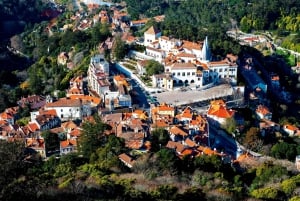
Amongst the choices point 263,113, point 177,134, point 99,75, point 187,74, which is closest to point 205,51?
point 187,74

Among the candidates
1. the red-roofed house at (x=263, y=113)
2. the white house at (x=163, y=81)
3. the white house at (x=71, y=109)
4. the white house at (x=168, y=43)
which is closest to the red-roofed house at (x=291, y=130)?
A: the red-roofed house at (x=263, y=113)

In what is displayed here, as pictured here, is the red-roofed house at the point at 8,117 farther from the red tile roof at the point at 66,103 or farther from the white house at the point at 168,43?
the white house at the point at 168,43

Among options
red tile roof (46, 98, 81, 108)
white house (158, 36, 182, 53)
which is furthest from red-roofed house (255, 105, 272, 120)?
red tile roof (46, 98, 81, 108)

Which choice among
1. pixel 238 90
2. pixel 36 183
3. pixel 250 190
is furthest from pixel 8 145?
pixel 238 90

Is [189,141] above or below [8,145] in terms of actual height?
below

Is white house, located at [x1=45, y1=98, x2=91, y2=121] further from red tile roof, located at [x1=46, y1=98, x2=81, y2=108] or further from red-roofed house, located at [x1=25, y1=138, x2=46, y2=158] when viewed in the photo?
red-roofed house, located at [x1=25, y1=138, x2=46, y2=158]

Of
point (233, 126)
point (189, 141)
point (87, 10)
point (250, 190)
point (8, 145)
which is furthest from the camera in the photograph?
point (87, 10)

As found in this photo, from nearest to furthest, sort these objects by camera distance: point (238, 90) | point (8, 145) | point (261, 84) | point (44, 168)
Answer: point (8, 145) < point (44, 168) < point (238, 90) < point (261, 84)

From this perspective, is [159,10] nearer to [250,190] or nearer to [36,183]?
[250,190]
